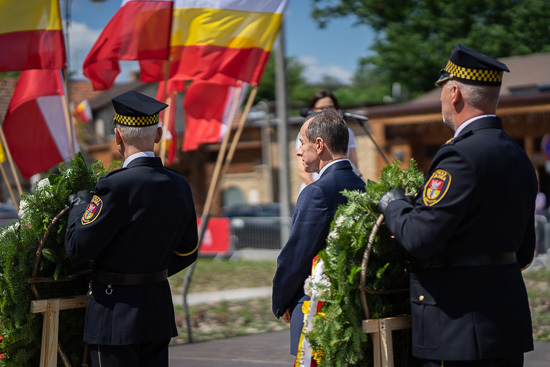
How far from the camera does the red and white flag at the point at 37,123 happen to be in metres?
7.55

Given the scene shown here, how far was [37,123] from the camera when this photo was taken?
756 cm

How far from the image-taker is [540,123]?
2570cm

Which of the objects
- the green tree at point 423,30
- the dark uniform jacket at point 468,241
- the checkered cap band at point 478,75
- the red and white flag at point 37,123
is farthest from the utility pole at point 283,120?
the dark uniform jacket at point 468,241

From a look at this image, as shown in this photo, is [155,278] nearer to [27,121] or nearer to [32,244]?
[32,244]

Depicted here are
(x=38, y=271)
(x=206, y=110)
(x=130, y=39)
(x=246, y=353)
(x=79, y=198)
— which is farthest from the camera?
(x=206, y=110)

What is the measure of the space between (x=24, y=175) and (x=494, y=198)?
17.4 feet

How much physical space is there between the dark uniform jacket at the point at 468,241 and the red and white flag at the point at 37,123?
16.7 feet

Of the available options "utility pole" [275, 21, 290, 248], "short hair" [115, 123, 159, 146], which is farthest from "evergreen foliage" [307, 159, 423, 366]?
"utility pole" [275, 21, 290, 248]

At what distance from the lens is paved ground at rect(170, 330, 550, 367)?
6672 mm

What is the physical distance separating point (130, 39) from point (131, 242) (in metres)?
3.57

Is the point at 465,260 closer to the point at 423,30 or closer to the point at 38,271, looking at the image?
the point at 38,271

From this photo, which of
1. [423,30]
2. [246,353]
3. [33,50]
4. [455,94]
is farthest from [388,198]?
[423,30]

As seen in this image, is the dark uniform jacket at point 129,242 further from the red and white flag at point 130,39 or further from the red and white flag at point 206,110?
the red and white flag at point 206,110

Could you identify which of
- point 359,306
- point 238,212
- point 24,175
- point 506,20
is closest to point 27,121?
point 24,175
